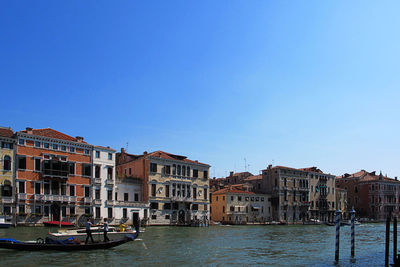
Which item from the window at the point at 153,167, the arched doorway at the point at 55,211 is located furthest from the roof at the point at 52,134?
the window at the point at 153,167

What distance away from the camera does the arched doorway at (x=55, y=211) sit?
42.8 m

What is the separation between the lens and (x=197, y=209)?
57.2 m

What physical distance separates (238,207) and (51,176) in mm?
30296

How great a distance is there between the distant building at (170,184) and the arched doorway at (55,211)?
11090 millimetres


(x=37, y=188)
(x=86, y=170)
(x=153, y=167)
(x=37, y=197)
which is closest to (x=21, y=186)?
(x=37, y=188)

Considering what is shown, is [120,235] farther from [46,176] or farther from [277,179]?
[277,179]

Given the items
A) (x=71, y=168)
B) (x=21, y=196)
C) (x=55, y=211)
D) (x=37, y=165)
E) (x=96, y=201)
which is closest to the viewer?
(x=21, y=196)

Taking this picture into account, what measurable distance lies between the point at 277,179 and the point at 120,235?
1814 inches

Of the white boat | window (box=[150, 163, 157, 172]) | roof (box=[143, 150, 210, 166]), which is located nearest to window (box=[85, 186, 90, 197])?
window (box=[150, 163, 157, 172])

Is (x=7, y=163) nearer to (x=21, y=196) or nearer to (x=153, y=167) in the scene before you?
(x=21, y=196)

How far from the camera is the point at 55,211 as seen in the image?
43031 mm

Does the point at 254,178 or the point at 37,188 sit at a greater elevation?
the point at 37,188

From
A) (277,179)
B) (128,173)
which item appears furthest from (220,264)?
(277,179)

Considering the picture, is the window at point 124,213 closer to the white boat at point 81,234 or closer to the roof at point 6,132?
the roof at point 6,132
